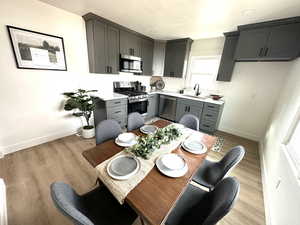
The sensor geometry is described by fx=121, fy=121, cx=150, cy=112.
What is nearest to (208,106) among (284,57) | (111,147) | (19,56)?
(284,57)

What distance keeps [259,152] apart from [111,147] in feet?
10.6

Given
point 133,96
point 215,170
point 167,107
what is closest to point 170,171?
point 215,170

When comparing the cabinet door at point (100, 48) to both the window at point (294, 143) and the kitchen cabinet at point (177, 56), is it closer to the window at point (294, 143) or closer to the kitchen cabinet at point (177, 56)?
the kitchen cabinet at point (177, 56)

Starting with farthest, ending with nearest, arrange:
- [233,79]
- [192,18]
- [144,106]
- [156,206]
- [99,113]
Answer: [144,106] < [233,79] < [99,113] < [192,18] < [156,206]

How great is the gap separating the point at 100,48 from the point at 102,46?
0.07m

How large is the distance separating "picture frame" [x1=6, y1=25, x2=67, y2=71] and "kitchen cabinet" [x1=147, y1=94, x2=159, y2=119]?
230cm

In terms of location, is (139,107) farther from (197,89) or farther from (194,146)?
(194,146)

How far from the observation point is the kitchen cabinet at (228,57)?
287cm

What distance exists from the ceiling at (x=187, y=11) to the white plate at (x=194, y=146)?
2.02m

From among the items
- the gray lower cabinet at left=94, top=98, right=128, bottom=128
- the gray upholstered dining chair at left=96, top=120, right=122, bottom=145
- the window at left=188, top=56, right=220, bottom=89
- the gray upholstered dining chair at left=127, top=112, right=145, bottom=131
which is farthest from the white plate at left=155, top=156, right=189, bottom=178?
the window at left=188, top=56, right=220, bottom=89

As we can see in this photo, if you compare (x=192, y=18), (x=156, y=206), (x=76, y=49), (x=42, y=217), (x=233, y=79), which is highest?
(x=192, y=18)

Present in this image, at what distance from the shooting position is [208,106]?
3150 millimetres

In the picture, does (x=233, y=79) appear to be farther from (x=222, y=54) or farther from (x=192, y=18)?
(x=192, y=18)

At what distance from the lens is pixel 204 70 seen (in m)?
3.67
